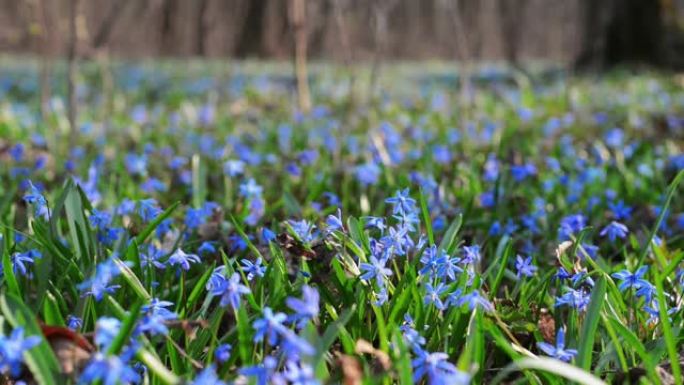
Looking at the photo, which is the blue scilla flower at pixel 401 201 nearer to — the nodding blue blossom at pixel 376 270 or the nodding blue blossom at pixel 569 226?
the nodding blue blossom at pixel 376 270

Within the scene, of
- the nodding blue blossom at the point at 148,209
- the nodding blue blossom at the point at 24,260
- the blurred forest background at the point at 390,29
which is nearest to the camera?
the nodding blue blossom at the point at 24,260

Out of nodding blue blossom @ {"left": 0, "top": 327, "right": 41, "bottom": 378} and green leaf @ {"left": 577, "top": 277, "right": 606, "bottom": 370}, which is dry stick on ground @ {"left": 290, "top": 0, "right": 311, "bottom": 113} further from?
nodding blue blossom @ {"left": 0, "top": 327, "right": 41, "bottom": 378}

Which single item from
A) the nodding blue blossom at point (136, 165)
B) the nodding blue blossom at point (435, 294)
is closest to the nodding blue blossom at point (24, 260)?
the nodding blue blossom at point (435, 294)

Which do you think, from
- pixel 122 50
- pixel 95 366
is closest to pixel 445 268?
pixel 95 366

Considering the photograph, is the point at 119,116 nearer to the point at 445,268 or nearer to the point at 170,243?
the point at 170,243

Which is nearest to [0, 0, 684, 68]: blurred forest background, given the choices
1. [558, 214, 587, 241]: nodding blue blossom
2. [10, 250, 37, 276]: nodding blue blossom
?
[10, 250, 37, 276]: nodding blue blossom

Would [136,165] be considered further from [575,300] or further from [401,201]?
[575,300]
